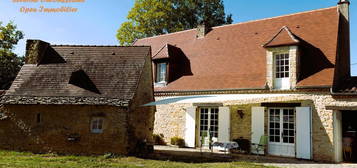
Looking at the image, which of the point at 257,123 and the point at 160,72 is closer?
the point at 257,123

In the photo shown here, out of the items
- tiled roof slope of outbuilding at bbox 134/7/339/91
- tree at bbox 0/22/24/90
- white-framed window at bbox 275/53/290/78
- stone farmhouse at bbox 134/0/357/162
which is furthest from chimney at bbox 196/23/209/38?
tree at bbox 0/22/24/90

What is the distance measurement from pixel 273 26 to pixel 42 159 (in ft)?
44.2

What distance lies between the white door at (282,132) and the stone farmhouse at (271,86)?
1.7 inches

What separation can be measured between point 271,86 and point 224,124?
118 inches

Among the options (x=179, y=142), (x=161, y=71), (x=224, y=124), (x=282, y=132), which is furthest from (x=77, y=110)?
(x=282, y=132)

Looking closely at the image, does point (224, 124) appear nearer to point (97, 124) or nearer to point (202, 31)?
point (97, 124)

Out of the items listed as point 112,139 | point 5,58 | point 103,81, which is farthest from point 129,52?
point 5,58

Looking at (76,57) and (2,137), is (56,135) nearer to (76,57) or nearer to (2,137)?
(2,137)

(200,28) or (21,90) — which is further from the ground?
(200,28)

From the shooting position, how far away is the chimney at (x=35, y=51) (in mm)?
13367

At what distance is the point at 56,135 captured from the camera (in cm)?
1144

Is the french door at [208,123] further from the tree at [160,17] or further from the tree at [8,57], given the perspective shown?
the tree at [8,57]

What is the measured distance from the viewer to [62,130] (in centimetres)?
1144

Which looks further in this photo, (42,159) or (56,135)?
(56,135)
